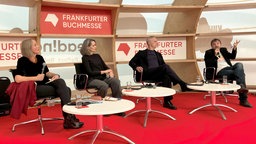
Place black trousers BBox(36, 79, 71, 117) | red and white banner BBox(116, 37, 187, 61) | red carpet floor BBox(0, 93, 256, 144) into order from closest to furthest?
red carpet floor BBox(0, 93, 256, 144) < black trousers BBox(36, 79, 71, 117) < red and white banner BBox(116, 37, 187, 61)

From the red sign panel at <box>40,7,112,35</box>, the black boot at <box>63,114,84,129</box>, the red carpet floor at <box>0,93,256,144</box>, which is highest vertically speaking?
the red sign panel at <box>40,7,112,35</box>

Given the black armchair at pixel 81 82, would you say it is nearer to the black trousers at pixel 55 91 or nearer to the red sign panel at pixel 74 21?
the black trousers at pixel 55 91

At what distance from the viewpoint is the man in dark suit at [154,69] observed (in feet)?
14.2

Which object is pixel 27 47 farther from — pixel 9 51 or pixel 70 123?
pixel 9 51

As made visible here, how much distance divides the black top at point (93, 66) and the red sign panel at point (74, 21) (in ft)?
3.78

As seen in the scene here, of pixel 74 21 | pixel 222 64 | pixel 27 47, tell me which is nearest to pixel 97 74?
pixel 27 47

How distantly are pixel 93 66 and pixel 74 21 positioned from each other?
1395mm

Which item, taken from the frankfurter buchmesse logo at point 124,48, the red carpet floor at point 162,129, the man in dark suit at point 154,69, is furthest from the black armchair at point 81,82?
the frankfurter buchmesse logo at point 124,48

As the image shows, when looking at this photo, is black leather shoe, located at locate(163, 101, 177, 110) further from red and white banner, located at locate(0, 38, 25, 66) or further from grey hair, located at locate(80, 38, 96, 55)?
red and white banner, located at locate(0, 38, 25, 66)

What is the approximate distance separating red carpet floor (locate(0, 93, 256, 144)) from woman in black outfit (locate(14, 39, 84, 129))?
15 cm

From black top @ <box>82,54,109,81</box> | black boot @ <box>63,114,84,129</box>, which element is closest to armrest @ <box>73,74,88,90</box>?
black top @ <box>82,54,109,81</box>

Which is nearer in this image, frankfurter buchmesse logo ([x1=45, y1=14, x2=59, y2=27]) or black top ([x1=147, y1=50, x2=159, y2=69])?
black top ([x1=147, y1=50, x2=159, y2=69])

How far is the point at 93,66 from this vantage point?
13.8 feet

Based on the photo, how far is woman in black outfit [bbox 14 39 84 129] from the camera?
10.8 feet
